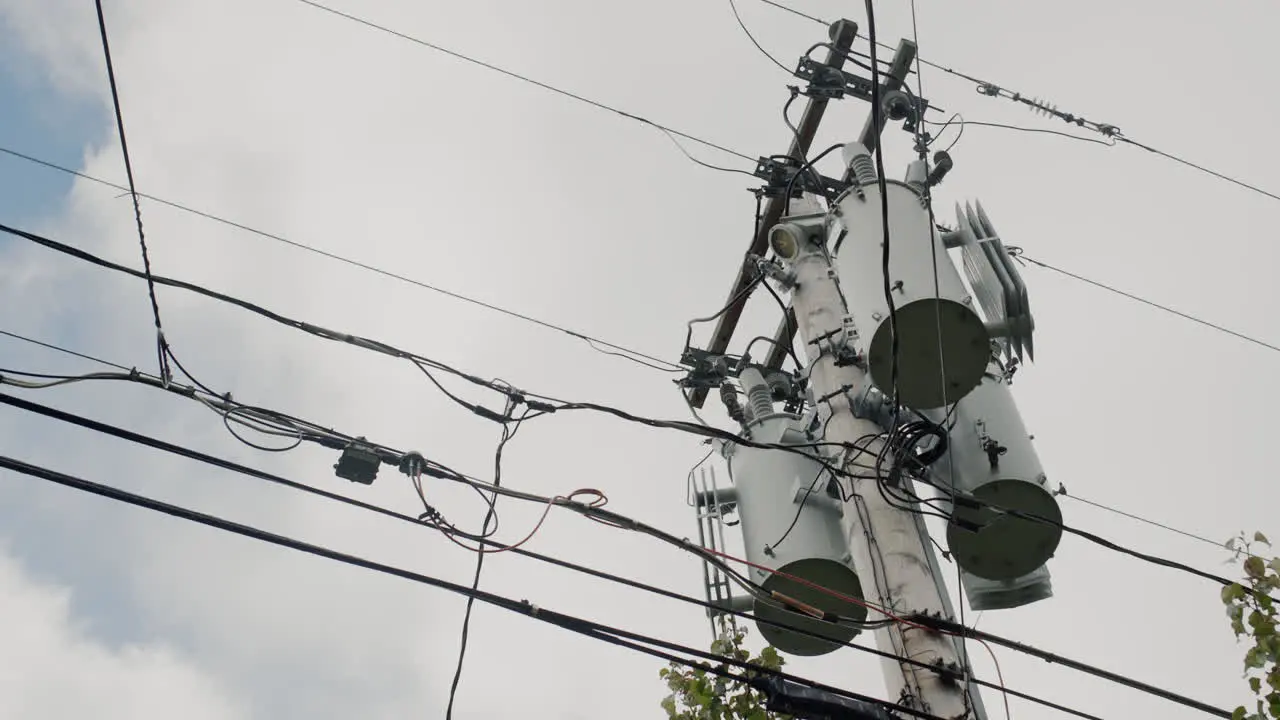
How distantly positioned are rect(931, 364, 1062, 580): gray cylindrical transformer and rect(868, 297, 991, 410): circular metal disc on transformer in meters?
0.37

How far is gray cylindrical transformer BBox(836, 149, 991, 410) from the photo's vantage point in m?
5.74

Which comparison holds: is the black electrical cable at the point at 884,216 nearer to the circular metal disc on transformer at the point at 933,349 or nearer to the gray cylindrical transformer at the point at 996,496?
the circular metal disc on transformer at the point at 933,349

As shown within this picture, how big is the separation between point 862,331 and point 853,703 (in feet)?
6.86

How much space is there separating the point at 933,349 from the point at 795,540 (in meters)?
1.57

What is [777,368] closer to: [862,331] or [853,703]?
[862,331]

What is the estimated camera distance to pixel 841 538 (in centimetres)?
664

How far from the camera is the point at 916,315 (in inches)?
226

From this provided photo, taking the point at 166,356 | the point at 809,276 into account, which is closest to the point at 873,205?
the point at 809,276

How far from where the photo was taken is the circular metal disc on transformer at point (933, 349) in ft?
18.8

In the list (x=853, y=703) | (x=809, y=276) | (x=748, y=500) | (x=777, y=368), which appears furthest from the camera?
(x=777, y=368)

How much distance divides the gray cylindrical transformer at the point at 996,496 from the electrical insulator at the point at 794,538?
2.46 ft

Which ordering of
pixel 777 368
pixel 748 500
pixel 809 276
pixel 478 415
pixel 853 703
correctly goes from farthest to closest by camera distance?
pixel 777 368 → pixel 809 276 → pixel 748 500 → pixel 478 415 → pixel 853 703

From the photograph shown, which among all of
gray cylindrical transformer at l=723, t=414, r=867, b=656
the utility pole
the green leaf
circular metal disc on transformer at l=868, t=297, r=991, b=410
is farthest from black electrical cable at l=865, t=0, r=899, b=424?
the green leaf

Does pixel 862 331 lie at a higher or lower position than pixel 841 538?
higher
